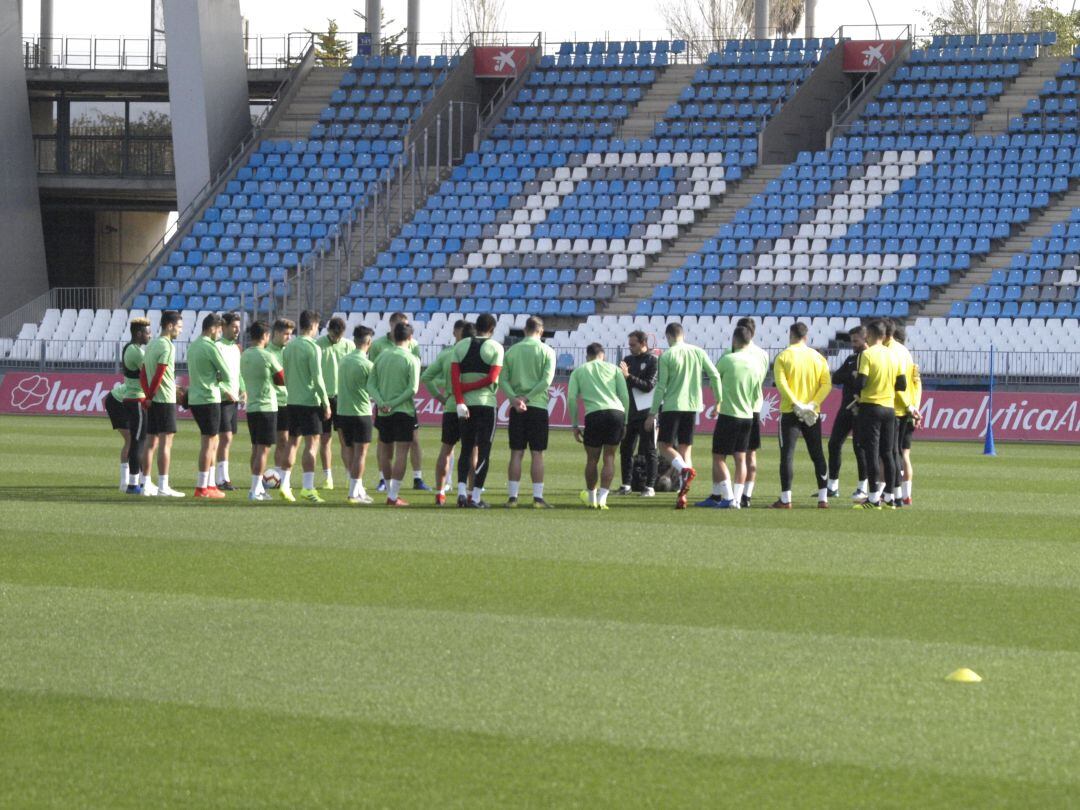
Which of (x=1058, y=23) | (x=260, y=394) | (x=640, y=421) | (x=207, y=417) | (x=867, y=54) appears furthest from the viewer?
(x=1058, y=23)

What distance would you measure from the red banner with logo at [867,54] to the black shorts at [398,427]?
3274 centimetres

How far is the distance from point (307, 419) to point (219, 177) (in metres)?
31.8

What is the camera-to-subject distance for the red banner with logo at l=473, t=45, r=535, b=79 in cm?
5150

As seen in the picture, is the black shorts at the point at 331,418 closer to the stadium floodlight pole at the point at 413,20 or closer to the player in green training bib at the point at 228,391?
the player in green training bib at the point at 228,391

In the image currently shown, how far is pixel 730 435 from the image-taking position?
18375mm

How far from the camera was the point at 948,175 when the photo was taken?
44312 mm

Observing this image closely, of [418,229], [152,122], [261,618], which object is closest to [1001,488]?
[261,618]

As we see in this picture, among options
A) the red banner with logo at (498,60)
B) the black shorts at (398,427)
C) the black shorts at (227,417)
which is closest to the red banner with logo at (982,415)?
the black shorts at (227,417)

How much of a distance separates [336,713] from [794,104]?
1641 inches

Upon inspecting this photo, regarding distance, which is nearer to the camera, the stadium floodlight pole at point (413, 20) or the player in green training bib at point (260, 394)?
the player in green training bib at point (260, 394)

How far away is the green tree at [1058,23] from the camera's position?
6669cm

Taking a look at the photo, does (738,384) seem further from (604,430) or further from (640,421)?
(640,421)

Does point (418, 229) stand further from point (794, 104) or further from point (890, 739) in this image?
point (890, 739)

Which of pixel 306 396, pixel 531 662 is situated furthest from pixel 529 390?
pixel 531 662
